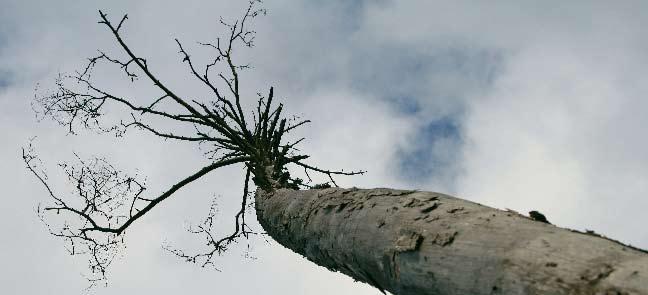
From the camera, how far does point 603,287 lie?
3.41 feet

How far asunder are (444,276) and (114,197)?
14.8ft

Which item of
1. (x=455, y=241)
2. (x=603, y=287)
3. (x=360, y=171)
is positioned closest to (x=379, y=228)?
(x=455, y=241)

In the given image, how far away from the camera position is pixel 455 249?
148 cm

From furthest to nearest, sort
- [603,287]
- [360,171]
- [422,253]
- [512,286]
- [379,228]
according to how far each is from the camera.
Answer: [360,171] → [379,228] → [422,253] → [512,286] → [603,287]

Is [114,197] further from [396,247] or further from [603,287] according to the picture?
[603,287]

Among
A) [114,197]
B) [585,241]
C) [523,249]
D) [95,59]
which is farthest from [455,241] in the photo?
[95,59]

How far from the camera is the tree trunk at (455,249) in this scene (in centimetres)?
112

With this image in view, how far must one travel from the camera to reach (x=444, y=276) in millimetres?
1467

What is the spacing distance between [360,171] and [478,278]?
5571mm

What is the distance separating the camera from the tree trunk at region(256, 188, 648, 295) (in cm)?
112

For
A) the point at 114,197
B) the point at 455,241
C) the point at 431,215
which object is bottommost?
the point at 455,241

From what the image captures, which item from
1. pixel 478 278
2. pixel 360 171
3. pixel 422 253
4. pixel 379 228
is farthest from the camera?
pixel 360 171

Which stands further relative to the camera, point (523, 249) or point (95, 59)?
point (95, 59)

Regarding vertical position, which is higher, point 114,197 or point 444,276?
point 114,197
